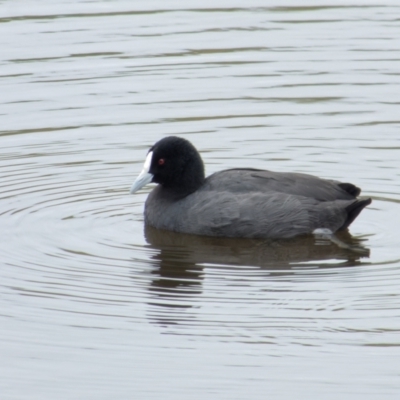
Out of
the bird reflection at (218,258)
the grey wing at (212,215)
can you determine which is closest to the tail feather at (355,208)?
the bird reflection at (218,258)

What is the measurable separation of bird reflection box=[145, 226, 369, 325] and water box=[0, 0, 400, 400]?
25 millimetres

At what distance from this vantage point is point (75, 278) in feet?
28.8

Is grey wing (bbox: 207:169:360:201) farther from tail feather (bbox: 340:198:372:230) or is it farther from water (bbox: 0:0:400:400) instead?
water (bbox: 0:0:400:400)

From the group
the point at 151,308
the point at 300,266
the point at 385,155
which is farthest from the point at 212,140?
the point at 151,308

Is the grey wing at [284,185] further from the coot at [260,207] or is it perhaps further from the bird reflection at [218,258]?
the bird reflection at [218,258]

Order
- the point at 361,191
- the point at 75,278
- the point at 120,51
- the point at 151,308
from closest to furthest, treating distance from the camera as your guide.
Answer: the point at 151,308
the point at 75,278
the point at 361,191
the point at 120,51

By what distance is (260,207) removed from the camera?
10.0 meters

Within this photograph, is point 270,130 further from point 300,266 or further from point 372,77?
point 300,266

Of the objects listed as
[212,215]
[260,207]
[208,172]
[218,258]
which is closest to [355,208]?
[260,207]

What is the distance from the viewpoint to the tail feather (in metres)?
9.98

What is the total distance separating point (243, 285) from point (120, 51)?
7.54 m

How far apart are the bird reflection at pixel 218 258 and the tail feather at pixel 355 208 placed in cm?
15

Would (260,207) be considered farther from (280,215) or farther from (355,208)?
(355,208)

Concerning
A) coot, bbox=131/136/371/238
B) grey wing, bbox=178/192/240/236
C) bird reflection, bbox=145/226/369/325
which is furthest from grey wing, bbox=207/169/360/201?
bird reflection, bbox=145/226/369/325
